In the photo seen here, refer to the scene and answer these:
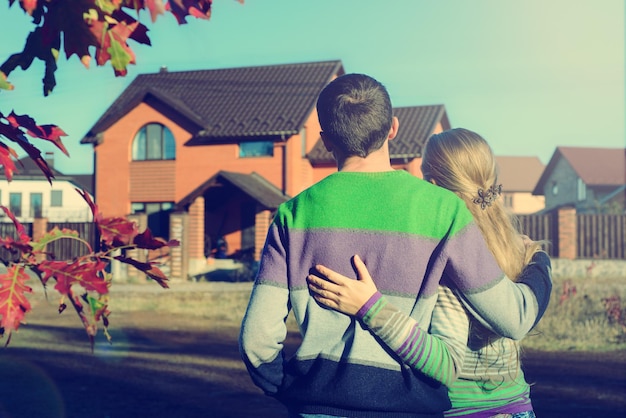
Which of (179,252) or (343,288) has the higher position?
(343,288)

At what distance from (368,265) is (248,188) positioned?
23115 millimetres

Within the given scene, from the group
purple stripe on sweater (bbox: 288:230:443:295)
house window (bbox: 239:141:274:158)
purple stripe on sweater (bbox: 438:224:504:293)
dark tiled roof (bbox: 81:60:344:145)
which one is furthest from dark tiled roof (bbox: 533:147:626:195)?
purple stripe on sweater (bbox: 288:230:443:295)

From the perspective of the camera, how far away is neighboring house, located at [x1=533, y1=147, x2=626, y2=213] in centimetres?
4934

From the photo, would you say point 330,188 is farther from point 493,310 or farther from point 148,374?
point 148,374

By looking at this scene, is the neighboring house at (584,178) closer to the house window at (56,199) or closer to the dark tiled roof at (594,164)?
the dark tiled roof at (594,164)

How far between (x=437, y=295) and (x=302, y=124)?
24.8m

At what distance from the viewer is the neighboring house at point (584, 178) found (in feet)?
162

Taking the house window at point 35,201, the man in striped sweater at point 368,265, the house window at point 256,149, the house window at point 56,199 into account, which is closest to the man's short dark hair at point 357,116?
the man in striped sweater at point 368,265

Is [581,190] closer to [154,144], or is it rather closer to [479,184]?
[154,144]

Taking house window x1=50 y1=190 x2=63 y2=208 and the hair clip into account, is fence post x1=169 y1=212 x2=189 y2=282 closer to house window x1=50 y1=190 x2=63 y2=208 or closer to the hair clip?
the hair clip

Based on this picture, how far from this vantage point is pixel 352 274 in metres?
2.33

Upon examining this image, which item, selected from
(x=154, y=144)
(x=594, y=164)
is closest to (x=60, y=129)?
(x=154, y=144)

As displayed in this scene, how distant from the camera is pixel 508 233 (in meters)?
2.87

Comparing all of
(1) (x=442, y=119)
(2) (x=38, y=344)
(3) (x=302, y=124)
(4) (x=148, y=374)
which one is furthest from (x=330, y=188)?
(1) (x=442, y=119)
